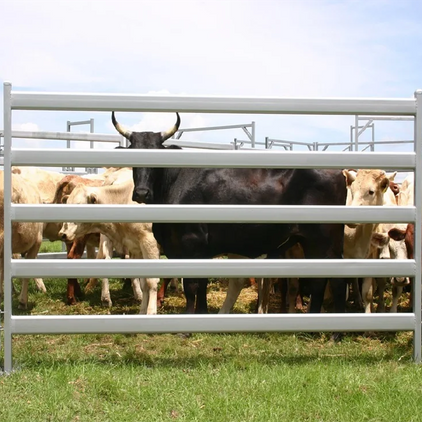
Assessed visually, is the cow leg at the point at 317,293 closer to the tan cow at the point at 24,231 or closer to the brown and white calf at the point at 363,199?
the brown and white calf at the point at 363,199

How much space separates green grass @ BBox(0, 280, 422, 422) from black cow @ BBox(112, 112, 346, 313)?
1386 millimetres

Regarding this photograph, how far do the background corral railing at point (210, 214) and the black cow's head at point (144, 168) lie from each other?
2.42 m

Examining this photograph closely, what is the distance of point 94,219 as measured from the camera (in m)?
4.87

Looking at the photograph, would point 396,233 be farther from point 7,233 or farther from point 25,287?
point 25,287

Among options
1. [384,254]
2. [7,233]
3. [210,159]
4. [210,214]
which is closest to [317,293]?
[384,254]

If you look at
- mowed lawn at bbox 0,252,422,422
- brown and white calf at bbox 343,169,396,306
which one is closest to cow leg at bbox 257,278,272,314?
brown and white calf at bbox 343,169,396,306

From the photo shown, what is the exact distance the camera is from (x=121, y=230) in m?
8.86

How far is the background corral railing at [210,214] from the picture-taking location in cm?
485

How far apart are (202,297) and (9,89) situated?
3645mm

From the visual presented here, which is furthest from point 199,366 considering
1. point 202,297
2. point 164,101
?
point 202,297

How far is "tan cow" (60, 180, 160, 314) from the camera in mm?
8516

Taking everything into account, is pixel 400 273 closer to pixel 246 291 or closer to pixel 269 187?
pixel 269 187

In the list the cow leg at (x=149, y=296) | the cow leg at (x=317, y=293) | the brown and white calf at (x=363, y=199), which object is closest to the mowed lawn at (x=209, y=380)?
the cow leg at (x=317, y=293)

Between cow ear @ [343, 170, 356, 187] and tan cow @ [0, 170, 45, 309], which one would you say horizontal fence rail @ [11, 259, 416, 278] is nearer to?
cow ear @ [343, 170, 356, 187]
